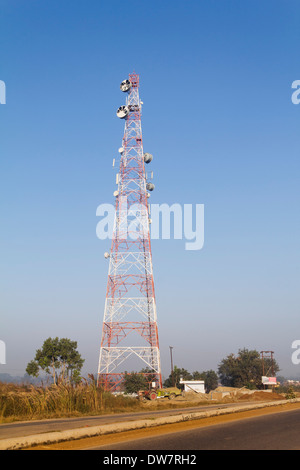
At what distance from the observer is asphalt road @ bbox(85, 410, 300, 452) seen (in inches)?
386

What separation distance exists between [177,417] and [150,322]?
34.0 metres

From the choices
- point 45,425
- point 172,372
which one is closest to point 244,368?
point 172,372

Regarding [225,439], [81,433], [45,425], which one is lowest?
[45,425]

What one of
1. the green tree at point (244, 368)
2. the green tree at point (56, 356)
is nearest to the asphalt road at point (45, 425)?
the green tree at point (56, 356)

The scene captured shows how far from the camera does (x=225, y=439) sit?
431 inches

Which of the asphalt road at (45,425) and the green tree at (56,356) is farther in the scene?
the green tree at (56,356)

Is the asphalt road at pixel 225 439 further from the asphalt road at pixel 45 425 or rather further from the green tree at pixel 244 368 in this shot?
the green tree at pixel 244 368

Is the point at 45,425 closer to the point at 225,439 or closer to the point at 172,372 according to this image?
the point at 225,439

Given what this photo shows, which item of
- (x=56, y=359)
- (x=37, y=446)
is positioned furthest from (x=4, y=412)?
(x=56, y=359)

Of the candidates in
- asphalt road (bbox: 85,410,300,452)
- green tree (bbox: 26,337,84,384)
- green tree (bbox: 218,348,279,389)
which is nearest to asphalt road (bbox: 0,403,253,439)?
asphalt road (bbox: 85,410,300,452)

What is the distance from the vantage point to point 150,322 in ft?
160

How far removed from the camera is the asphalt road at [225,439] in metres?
9.80

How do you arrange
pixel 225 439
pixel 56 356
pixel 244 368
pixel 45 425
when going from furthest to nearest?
pixel 244 368, pixel 56 356, pixel 45 425, pixel 225 439
